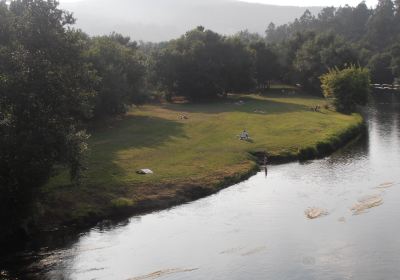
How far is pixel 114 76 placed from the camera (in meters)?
97.6

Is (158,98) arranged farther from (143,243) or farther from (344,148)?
(143,243)

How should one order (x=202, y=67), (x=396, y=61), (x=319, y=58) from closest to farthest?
1. (x=202, y=67)
2. (x=319, y=58)
3. (x=396, y=61)

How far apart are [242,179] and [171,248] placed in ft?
76.6

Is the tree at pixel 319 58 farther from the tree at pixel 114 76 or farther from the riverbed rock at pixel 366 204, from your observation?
the riverbed rock at pixel 366 204

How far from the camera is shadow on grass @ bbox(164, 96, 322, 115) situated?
4574 inches

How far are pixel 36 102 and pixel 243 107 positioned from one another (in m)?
83.5

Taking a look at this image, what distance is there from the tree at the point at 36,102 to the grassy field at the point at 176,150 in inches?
190

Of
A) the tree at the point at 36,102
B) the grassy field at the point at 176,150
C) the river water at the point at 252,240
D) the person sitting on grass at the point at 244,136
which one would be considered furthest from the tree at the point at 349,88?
the tree at the point at 36,102

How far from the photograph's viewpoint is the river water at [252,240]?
3688cm

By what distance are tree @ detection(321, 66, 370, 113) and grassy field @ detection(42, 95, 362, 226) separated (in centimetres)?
457

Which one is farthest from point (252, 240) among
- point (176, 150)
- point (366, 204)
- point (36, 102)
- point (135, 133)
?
point (135, 133)

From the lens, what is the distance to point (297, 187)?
59.4m

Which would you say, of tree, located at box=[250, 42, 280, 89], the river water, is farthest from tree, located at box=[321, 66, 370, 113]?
the river water

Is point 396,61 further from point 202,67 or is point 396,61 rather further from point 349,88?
point 202,67
